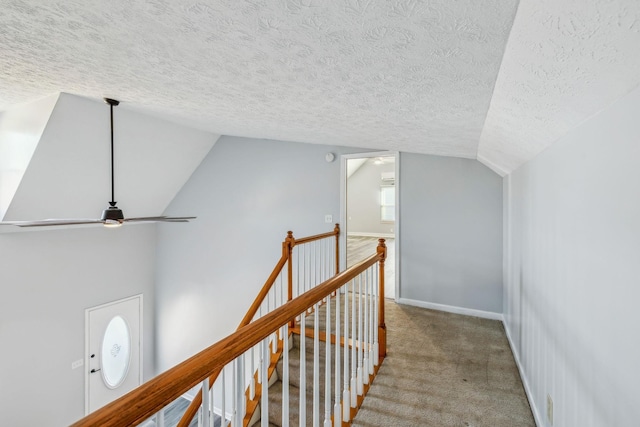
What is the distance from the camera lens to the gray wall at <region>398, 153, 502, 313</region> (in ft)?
10.9

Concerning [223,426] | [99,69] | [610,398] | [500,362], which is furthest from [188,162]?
[610,398]

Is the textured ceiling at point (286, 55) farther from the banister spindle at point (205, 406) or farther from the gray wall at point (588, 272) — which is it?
the banister spindle at point (205, 406)

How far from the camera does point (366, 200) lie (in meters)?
9.34

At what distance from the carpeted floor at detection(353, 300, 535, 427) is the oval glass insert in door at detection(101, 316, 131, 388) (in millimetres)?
4852

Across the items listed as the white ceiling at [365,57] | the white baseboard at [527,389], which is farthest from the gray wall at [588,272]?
the white ceiling at [365,57]

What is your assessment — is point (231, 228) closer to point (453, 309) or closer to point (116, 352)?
point (116, 352)

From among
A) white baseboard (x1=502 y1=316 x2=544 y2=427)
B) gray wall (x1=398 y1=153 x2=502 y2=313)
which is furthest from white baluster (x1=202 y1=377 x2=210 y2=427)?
gray wall (x1=398 y1=153 x2=502 y2=313)

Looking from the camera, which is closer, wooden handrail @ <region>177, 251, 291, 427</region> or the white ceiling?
the white ceiling

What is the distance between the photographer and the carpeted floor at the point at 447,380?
1887mm

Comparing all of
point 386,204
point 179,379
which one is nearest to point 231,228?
point 179,379

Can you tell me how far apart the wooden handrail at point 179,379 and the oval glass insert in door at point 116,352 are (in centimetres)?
540

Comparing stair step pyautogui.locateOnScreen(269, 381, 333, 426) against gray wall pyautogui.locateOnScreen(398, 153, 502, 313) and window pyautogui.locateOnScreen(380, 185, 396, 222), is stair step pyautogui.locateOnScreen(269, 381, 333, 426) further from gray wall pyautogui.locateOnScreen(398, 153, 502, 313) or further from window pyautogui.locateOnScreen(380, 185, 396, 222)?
window pyautogui.locateOnScreen(380, 185, 396, 222)

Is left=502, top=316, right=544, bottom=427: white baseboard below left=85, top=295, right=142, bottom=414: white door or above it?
above

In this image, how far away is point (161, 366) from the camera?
18.8 ft
